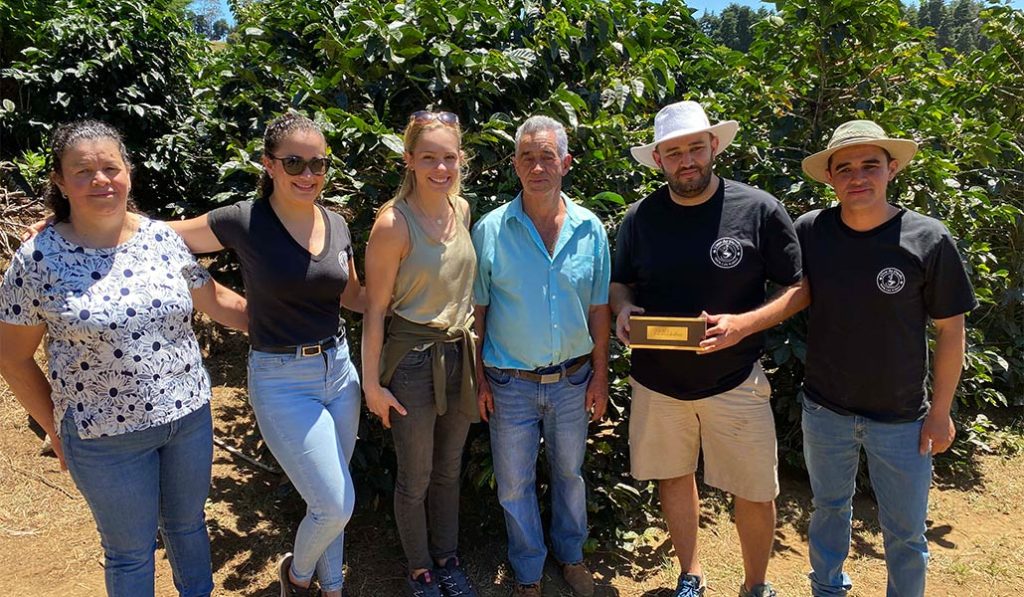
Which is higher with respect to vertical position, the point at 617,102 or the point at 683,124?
the point at 617,102

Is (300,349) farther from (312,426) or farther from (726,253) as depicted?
(726,253)

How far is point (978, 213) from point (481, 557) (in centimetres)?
367

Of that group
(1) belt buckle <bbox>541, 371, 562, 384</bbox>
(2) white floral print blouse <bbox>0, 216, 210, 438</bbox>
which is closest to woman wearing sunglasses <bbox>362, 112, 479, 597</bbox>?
(1) belt buckle <bbox>541, 371, 562, 384</bbox>

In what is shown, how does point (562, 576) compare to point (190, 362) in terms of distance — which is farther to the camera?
point (562, 576)

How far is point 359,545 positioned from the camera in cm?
359

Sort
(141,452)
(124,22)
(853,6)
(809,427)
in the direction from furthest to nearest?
(124,22) → (853,6) → (809,427) → (141,452)

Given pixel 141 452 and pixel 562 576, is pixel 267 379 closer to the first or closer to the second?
pixel 141 452

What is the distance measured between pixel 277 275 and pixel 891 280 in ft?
7.13

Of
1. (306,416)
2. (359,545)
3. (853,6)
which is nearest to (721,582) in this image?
(359,545)

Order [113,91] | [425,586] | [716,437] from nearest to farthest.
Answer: [716,437], [425,586], [113,91]

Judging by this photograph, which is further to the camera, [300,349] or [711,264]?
[711,264]

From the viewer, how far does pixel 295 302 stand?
2.54 metres

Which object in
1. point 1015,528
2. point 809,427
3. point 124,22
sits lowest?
point 1015,528

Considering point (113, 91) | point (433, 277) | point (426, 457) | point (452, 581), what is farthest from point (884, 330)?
point (113, 91)
